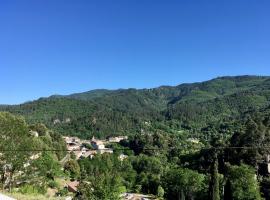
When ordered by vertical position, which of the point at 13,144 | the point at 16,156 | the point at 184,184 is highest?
the point at 13,144

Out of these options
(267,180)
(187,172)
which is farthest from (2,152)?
(267,180)

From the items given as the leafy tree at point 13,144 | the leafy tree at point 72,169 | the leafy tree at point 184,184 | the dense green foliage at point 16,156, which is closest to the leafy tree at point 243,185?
the leafy tree at point 184,184

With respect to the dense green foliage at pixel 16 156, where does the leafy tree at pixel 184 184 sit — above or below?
below

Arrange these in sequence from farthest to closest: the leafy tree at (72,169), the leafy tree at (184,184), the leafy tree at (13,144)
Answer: the leafy tree at (72,169), the leafy tree at (184,184), the leafy tree at (13,144)

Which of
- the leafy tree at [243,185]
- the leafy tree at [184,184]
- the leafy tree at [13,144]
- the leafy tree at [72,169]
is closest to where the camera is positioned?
the leafy tree at [13,144]

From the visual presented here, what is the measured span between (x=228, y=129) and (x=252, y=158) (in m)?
89.8

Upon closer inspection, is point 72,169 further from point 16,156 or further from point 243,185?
point 16,156

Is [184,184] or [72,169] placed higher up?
[72,169]

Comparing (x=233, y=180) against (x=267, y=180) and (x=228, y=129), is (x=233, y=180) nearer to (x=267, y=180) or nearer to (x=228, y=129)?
(x=267, y=180)

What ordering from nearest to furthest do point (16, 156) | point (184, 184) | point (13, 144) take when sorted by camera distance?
point (13, 144) → point (16, 156) → point (184, 184)

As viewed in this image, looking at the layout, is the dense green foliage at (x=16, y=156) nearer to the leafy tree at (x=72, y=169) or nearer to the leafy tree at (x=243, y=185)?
the leafy tree at (x=243, y=185)

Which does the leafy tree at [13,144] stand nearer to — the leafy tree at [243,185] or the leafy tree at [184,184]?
the leafy tree at [243,185]

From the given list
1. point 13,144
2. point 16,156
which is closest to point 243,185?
point 16,156

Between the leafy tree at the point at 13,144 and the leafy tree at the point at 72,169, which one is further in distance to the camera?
the leafy tree at the point at 72,169
